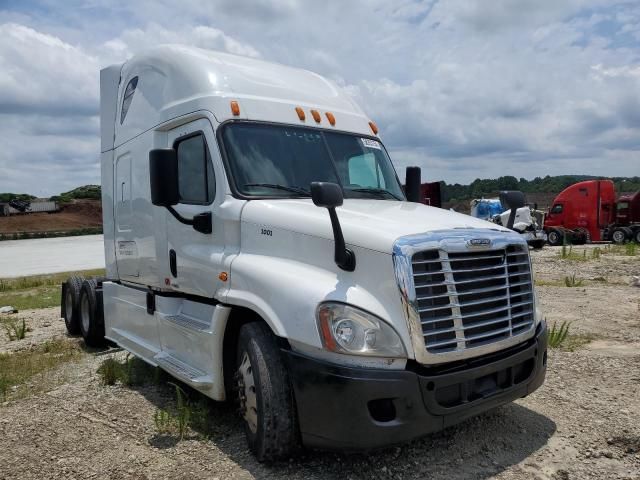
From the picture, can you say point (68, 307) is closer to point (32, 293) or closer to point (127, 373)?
point (127, 373)

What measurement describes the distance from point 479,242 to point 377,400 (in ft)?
4.11

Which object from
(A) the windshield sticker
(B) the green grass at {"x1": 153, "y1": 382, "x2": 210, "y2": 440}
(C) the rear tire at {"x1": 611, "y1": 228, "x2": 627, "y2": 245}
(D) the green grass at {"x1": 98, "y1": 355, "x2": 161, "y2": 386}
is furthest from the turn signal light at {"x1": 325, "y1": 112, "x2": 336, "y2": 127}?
(C) the rear tire at {"x1": 611, "y1": 228, "x2": 627, "y2": 245}

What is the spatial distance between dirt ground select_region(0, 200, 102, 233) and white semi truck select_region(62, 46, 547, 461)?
62.9 m

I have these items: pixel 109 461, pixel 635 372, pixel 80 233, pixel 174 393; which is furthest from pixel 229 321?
pixel 80 233

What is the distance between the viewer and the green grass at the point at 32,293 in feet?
46.2

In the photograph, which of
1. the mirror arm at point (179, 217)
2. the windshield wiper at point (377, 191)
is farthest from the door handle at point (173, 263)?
the windshield wiper at point (377, 191)

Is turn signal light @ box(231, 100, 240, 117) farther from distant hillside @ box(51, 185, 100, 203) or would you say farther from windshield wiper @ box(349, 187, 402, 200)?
distant hillside @ box(51, 185, 100, 203)

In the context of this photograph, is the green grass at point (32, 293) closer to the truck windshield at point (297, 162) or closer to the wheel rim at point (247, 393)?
the truck windshield at point (297, 162)

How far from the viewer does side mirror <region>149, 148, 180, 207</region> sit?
182 inches

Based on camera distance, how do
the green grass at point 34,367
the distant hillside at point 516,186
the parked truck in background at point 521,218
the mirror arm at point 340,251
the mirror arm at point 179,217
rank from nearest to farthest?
the mirror arm at point 340,251 < the mirror arm at point 179,217 < the green grass at point 34,367 < the parked truck in background at point 521,218 < the distant hillside at point 516,186

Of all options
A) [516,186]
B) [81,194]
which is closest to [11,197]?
[81,194]

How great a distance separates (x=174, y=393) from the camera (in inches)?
234

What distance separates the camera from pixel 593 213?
1100 inches

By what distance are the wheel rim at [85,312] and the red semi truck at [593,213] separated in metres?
23.9
